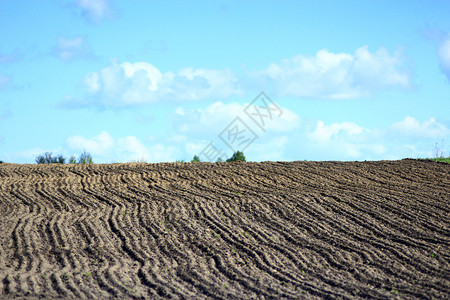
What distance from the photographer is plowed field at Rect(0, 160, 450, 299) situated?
26.5 ft

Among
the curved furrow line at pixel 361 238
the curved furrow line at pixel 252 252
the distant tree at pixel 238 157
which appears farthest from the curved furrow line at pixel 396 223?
the distant tree at pixel 238 157

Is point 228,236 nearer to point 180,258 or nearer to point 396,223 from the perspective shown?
point 180,258

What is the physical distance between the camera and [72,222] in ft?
39.8

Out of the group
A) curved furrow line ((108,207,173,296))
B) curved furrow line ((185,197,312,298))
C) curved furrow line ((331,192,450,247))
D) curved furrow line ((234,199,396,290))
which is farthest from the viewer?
curved furrow line ((331,192,450,247))

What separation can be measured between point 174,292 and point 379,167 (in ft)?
45.8

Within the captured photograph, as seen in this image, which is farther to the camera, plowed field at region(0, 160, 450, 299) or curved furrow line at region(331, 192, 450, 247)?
curved furrow line at region(331, 192, 450, 247)

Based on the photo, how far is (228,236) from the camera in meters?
10.7

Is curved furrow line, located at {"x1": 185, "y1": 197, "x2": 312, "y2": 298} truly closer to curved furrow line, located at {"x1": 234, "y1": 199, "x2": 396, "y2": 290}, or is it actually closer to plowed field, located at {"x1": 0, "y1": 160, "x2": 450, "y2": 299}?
plowed field, located at {"x1": 0, "y1": 160, "x2": 450, "y2": 299}

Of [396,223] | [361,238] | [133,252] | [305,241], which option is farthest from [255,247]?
[396,223]

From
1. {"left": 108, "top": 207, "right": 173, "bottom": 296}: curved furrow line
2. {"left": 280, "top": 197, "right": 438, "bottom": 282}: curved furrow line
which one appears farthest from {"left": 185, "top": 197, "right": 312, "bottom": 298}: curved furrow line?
{"left": 280, "top": 197, "right": 438, "bottom": 282}: curved furrow line

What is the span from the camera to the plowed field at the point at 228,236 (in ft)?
26.5


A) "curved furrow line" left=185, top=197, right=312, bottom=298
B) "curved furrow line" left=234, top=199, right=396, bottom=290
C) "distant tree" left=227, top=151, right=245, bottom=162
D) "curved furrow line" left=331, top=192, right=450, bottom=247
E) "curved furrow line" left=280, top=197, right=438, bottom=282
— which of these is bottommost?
"curved furrow line" left=185, top=197, right=312, bottom=298

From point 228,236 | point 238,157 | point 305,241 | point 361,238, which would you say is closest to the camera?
point 305,241

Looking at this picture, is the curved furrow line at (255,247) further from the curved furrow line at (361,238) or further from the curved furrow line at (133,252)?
the curved furrow line at (133,252)
